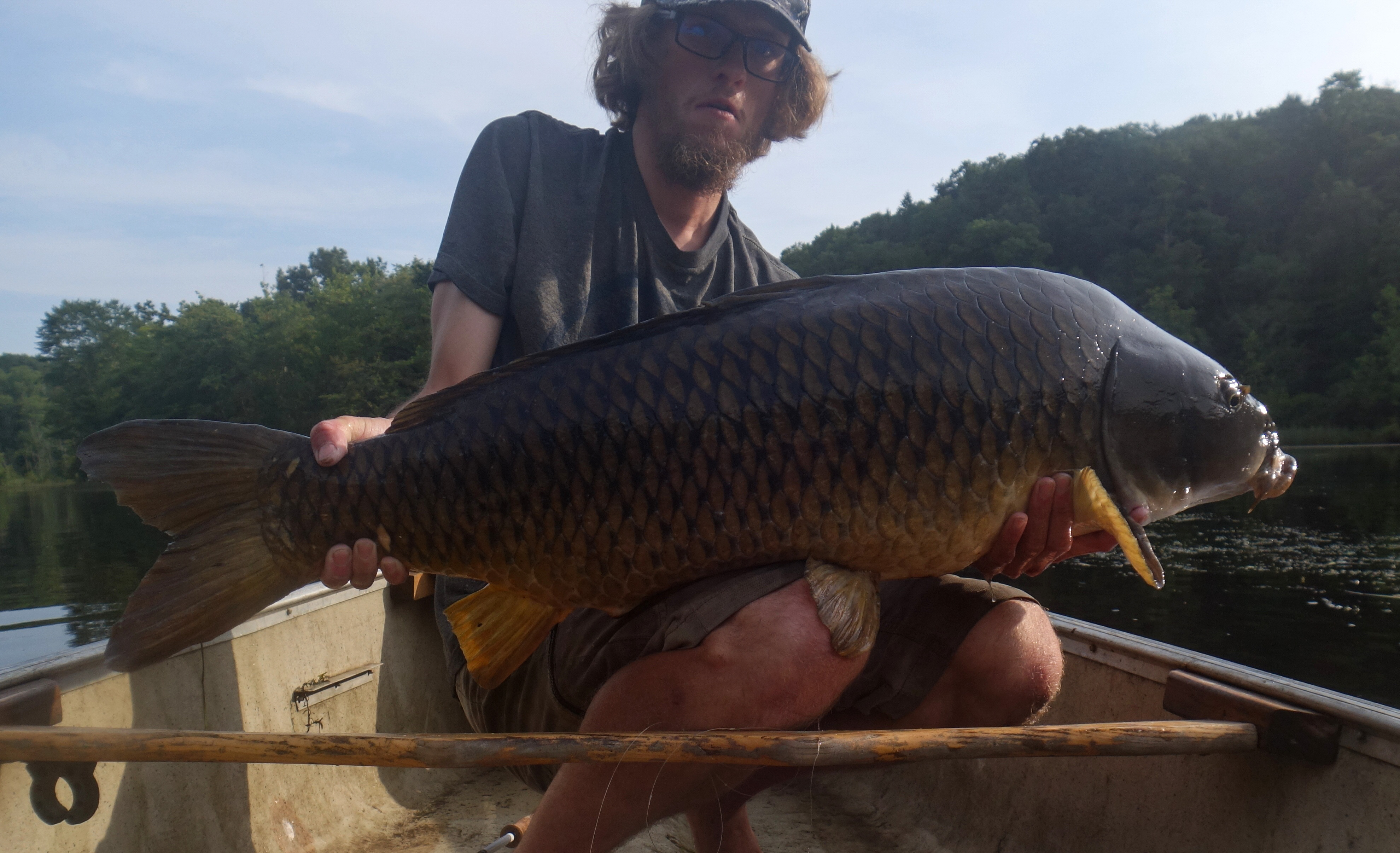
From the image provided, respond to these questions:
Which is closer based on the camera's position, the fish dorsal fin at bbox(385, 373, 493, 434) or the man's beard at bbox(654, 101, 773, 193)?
the fish dorsal fin at bbox(385, 373, 493, 434)

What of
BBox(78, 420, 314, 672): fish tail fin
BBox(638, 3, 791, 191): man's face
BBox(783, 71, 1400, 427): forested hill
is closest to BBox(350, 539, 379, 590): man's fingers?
BBox(78, 420, 314, 672): fish tail fin

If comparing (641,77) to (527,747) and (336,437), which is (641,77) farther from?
(527,747)

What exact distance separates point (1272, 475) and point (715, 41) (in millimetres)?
1970

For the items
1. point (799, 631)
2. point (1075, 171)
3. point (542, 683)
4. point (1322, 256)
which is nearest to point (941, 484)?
point (799, 631)

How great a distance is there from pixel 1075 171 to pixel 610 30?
61557 mm

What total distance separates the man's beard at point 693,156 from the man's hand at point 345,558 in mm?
1325

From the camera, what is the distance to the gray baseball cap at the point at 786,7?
2744 millimetres

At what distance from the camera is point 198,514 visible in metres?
1.81

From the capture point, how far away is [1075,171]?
189ft

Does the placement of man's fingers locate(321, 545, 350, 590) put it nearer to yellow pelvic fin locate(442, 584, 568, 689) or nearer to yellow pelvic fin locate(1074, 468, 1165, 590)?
yellow pelvic fin locate(442, 584, 568, 689)

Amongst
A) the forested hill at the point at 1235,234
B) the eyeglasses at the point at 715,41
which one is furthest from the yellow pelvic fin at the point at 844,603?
the forested hill at the point at 1235,234

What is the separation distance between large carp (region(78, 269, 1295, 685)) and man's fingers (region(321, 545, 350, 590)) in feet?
0.08

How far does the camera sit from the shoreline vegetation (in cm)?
3891

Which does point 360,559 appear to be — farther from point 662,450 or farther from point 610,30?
point 610,30
